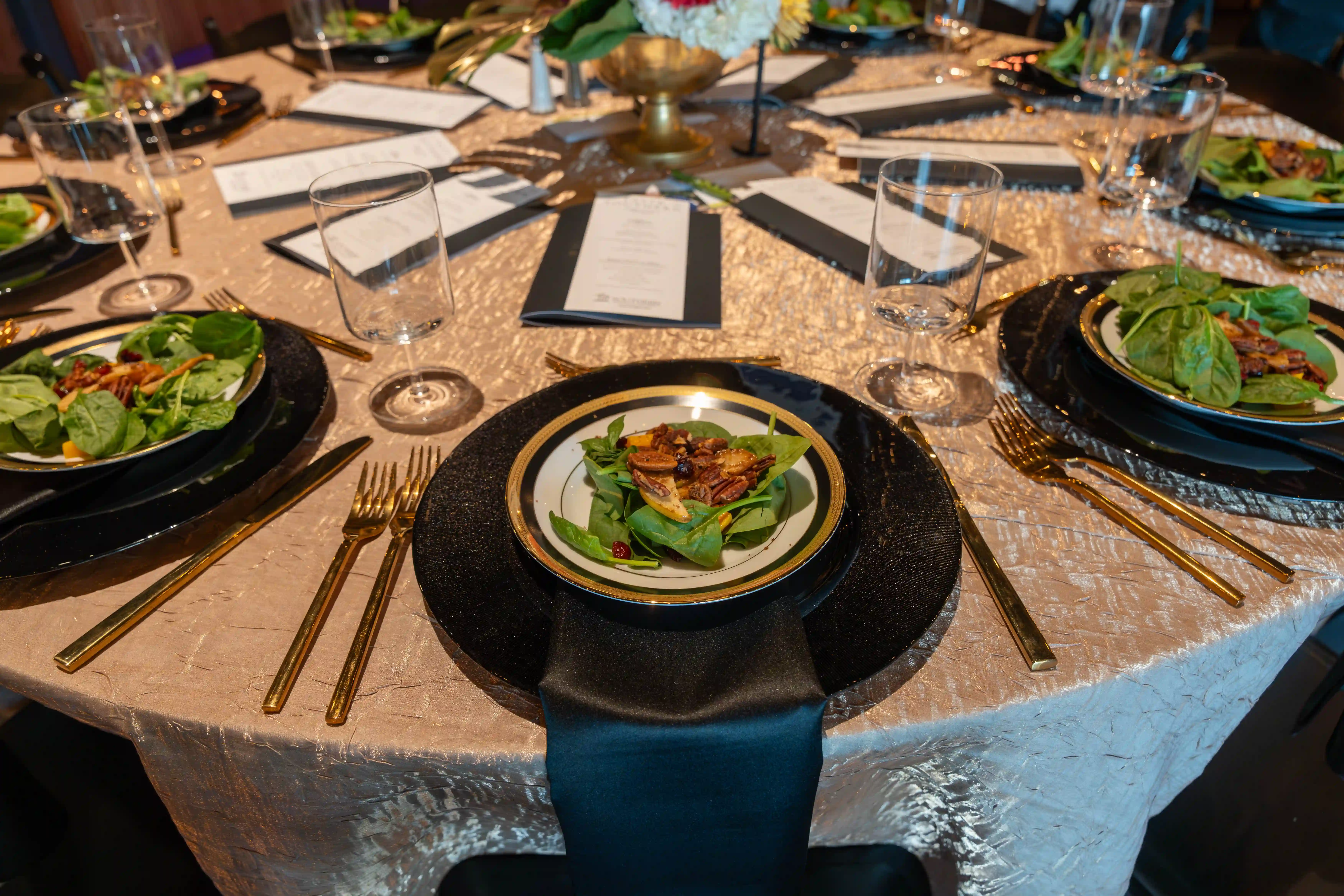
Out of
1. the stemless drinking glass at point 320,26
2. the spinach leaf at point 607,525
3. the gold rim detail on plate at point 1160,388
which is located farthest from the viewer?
the stemless drinking glass at point 320,26

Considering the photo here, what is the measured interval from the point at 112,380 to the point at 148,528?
193 mm

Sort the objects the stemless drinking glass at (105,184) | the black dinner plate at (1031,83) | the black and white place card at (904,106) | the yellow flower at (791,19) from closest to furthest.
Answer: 1. the stemless drinking glass at (105,184)
2. the yellow flower at (791,19)
3. the black and white place card at (904,106)
4. the black dinner plate at (1031,83)

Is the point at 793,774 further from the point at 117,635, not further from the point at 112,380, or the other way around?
the point at 112,380

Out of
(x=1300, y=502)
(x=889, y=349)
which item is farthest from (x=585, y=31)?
(x=1300, y=502)

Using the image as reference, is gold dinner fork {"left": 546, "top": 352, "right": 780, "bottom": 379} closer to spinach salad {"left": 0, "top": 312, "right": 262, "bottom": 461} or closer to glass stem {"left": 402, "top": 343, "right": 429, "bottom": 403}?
glass stem {"left": 402, "top": 343, "right": 429, "bottom": 403}

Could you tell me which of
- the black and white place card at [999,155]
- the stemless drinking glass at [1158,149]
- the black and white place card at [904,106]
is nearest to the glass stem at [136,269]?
the black and white place card at [999,155]

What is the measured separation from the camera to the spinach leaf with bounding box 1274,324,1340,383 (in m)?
0.82

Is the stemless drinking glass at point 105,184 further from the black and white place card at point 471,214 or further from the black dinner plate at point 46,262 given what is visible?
the black and white place card at point 471,214

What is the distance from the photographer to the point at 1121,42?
5.07ft

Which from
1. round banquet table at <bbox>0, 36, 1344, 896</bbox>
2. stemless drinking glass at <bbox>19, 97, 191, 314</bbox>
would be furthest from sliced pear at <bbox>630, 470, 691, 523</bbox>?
stemless drinking glass at <bbox>19, 97, 191, 314</bbox>

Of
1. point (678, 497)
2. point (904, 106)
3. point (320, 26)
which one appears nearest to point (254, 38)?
point (320, 26)

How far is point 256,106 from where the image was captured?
1759 millimetres

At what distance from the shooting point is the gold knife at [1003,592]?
1.97 ft

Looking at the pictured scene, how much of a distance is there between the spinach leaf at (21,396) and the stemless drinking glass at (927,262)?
803 millimetres
